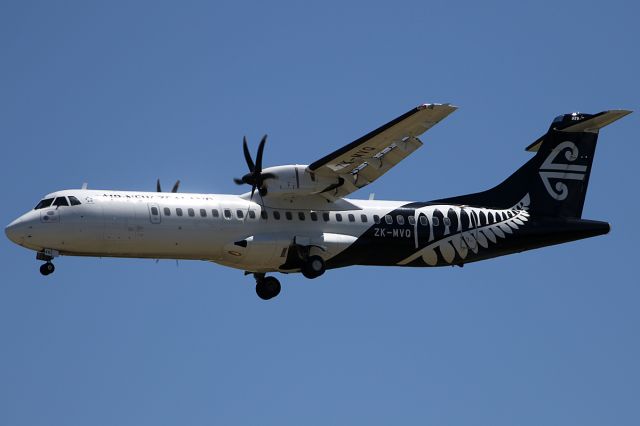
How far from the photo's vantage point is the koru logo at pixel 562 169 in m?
32.5

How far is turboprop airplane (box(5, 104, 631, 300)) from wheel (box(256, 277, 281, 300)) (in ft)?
0.10

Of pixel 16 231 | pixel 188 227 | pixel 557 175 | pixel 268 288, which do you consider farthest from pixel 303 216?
pixel 557 175

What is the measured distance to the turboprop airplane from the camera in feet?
89.8

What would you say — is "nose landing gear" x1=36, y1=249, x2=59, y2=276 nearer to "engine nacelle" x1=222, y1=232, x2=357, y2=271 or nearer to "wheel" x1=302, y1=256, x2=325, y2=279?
"engine nacelle" x1=222, y1=232, x2=357, y2=271

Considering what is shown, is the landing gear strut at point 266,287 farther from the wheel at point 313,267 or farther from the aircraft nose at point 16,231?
the aircraft nose at point 16,231

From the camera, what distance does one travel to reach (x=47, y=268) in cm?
2716

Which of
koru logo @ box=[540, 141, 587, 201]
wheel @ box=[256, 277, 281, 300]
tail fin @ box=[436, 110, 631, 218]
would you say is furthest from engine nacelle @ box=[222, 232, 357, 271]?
koru logo @ box=[540, 141, 587, 201]

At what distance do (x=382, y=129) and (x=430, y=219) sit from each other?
4.28m

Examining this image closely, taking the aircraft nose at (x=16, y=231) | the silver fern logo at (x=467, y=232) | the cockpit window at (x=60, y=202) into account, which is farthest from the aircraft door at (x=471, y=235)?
the aircraft nose at (x=16, y=231)

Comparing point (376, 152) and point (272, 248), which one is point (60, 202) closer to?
point (272, 248)

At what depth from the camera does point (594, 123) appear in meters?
32.1

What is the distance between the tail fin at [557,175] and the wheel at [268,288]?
220 inches

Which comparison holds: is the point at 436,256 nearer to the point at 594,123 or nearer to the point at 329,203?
the point at 329,203

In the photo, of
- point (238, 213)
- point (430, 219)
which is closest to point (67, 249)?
point (238, 213)
